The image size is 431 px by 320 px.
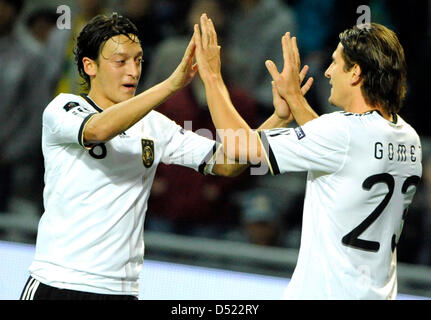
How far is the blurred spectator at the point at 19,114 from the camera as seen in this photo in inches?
282

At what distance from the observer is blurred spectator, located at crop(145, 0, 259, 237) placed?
628 centimetres

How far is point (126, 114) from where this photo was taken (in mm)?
3090

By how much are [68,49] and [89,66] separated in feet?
11.7

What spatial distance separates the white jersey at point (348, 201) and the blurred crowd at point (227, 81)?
285cm

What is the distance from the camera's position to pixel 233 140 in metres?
3.10

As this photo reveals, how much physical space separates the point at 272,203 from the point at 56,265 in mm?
3155

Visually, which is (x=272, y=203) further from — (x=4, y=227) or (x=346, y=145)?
(x=346, y=145)

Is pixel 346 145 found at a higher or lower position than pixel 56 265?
higher

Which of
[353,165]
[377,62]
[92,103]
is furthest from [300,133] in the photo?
[92,103]

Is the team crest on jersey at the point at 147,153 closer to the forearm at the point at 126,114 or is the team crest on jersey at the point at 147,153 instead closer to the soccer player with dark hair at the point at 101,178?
the soccer player with dark hair at the point at 101,178
